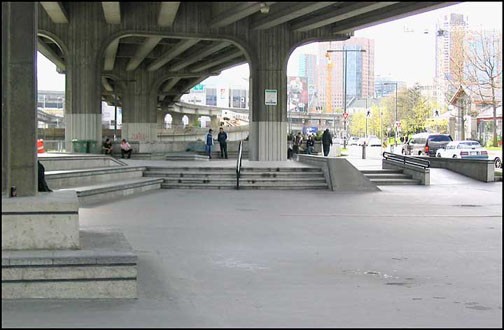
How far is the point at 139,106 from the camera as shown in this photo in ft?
174

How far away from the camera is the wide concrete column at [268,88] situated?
2759 centimetres

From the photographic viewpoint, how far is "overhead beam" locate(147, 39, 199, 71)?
33.4 meters

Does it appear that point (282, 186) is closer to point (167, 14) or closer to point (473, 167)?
point (167, 14)

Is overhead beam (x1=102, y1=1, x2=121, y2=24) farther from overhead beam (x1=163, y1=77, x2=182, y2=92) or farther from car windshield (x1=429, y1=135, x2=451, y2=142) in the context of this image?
overhead beam (x1=163, y1=77, x2=182, y2=92)

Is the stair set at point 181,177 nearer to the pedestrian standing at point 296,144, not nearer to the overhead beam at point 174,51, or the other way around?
the overhead beam at point 174,51

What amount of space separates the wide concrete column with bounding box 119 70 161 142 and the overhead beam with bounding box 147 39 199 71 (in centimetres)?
207

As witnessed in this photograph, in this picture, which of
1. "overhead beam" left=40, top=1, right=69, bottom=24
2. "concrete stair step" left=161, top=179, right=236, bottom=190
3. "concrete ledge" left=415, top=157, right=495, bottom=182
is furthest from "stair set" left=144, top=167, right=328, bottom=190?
"overhead beam" left=40, top=1, right=69, bottom=24

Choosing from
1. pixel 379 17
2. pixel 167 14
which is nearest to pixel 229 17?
pixel 167 14

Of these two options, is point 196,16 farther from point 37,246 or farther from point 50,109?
point 50,109

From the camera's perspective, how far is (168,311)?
219 inches

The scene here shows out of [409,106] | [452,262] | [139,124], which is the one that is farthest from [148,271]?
[409,106]

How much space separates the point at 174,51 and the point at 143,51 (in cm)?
265

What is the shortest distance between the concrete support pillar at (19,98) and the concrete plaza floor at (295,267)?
145 centimetres

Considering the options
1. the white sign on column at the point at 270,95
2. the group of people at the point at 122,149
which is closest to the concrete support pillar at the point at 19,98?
the white sign on column at the point at 270,95
